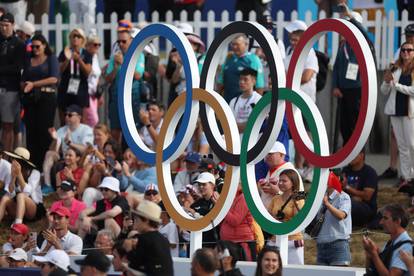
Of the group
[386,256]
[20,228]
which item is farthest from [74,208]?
[386,256]

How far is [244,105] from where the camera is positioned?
68.5ft

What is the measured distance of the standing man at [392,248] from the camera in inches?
606

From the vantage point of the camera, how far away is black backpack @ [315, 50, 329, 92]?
73.5 feet

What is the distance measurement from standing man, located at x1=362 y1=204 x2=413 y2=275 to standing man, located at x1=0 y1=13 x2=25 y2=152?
879cm

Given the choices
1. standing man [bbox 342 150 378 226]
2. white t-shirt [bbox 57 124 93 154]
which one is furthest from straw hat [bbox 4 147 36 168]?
standing man [bbox 342 150 378 226]

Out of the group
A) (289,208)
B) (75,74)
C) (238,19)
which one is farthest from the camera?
(238,19)

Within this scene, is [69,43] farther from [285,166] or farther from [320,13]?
[285,166]

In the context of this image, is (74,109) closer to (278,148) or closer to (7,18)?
(7,18)

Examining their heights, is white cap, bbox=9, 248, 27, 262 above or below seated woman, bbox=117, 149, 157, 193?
below

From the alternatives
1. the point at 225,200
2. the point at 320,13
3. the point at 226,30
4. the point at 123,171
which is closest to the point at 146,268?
the point at 225,200

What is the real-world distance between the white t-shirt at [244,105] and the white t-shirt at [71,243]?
119 inches

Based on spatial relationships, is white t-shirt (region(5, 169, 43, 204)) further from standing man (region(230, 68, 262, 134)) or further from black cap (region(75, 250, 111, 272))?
black cap (region(75, 250, 111, 272))

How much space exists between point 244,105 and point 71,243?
325cm

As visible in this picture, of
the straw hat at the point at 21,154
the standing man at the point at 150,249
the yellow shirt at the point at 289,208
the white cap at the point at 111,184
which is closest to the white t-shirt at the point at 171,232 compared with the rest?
the white cap at the point at 111,184
